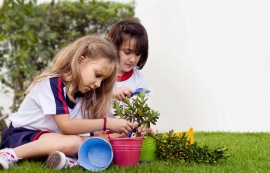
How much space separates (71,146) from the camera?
2570 mm

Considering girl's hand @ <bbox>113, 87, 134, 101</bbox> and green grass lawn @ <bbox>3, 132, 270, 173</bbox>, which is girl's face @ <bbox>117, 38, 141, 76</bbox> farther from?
green grass lawn @ <bbox>3, 132, 270, 173</bbox>

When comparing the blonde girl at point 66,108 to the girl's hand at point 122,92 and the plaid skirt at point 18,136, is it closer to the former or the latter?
the plaid skirt at point 18,136

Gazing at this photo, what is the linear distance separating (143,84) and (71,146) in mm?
1062

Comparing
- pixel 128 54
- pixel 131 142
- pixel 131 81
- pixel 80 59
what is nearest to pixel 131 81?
pixel 131 81

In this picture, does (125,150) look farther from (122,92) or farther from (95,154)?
(122,92)

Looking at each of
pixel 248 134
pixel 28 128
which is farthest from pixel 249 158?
pixel 248 134

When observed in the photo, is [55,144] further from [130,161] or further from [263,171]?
[263,171]

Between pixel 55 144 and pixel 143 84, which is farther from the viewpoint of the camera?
pixel 143 84

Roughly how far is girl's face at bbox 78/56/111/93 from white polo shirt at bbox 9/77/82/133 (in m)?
0.14

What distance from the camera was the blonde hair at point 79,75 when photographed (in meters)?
2.73

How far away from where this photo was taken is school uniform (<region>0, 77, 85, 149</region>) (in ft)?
8.53

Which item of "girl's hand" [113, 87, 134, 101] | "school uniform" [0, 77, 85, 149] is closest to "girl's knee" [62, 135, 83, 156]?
"school uniform" [0, 77, 85, 149]

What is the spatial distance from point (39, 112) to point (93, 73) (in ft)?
1.41

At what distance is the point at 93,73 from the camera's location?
8.80 ft
